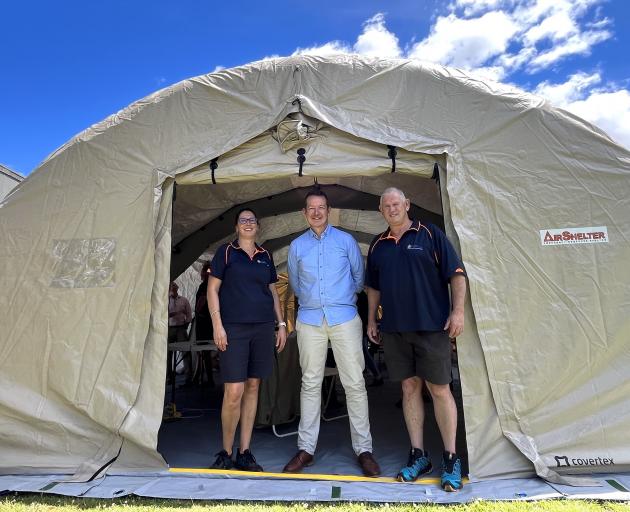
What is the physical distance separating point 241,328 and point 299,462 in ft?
3.15

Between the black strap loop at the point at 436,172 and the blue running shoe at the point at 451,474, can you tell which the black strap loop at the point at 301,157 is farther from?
the blue running shoe at the point at 451,474

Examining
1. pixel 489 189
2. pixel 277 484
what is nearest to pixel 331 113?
pixel 489 189

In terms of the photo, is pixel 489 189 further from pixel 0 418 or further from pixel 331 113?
pixel 0 418

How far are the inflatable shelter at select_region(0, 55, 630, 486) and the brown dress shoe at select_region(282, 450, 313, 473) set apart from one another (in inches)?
33.4

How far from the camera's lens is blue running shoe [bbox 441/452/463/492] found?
259cm

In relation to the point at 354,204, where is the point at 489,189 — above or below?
below

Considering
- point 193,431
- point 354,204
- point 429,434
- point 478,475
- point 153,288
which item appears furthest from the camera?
point 354,204

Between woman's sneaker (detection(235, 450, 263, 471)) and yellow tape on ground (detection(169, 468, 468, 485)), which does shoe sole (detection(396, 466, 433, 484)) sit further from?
woman's sneaker (detection(235, 450, 263, 471))

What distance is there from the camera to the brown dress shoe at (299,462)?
2.96 m

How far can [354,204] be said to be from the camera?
5.21 meters

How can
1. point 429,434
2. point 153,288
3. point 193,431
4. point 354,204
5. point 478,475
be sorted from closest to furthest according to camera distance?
point 478,475
point 153,288
point 429,434
point 193,431
point 354,204

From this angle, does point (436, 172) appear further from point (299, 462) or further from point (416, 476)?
point (299, 462)

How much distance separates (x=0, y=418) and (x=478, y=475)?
3.13 metres

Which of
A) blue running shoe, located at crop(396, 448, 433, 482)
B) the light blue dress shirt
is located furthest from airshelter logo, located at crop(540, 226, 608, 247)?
blue running shoe, located at crop(396, 448, 433, 482)
